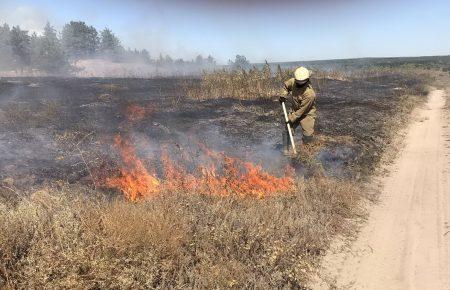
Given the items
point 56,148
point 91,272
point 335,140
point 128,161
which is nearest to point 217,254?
point 91,272

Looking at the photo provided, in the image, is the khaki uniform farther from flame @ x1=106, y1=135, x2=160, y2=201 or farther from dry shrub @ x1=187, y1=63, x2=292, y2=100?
dry shrub @ x1=187, y1=63, x2=292, y2=100

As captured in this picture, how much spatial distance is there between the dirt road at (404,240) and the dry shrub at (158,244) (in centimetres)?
46

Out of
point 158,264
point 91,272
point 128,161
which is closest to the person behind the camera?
point 91,272

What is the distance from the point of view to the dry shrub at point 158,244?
131 inches

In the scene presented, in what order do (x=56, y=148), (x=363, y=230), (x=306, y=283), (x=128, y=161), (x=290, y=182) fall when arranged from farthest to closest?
(x=56, y=148), (x=128, y=161), (x=290, y=182), (x=363, y=230), (x=306, y=283)

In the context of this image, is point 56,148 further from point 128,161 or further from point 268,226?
point 268,226

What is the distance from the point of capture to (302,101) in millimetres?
7855

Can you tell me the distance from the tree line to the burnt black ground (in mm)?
32125

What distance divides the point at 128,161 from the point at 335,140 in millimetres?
5793

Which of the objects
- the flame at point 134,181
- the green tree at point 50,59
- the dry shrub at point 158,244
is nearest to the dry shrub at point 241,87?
the flame at point 134,181

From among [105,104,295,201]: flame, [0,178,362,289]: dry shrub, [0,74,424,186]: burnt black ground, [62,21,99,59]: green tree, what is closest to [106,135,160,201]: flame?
[105,104,295,201]: flame

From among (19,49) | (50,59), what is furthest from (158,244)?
(19,49)

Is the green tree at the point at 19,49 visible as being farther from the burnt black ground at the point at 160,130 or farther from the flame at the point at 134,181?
the flame at the point at 134,181

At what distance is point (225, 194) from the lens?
5.52 metres
